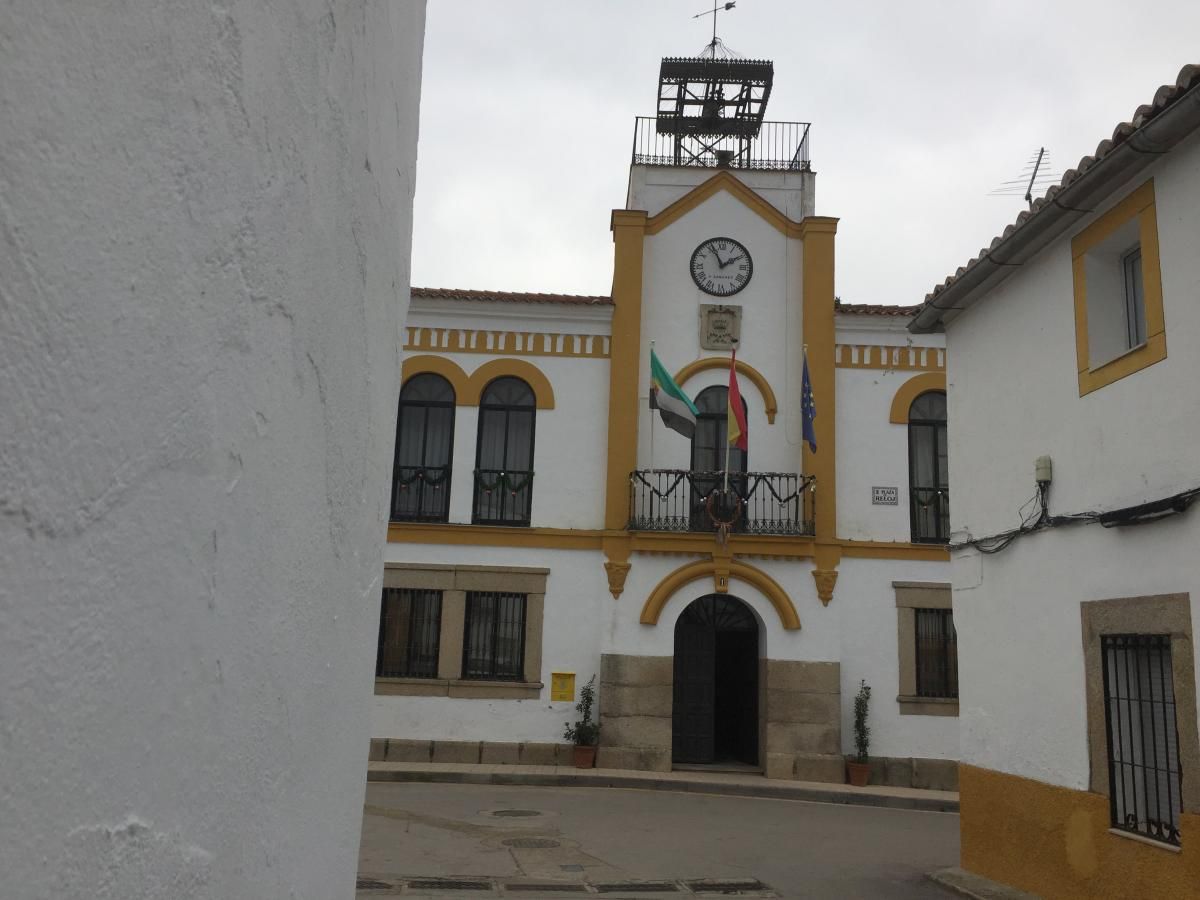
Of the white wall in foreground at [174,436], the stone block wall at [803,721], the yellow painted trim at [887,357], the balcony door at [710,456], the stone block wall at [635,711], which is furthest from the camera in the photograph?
the yellow painted trim at [887,357]

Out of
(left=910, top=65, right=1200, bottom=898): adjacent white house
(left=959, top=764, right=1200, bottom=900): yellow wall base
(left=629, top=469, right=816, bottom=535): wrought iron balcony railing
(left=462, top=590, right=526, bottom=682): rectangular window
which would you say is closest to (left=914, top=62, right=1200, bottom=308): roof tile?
(left=910, top=65, right=1200, bottom=898): adjacent white house

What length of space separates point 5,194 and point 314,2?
44.1 inches

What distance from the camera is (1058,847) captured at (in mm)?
7988

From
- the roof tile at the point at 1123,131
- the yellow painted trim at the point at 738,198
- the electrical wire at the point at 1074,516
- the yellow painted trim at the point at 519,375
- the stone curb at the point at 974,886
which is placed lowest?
the stone curb at the point at 974,886

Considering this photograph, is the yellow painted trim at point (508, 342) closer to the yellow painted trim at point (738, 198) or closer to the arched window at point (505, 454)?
the arched window at point (505, 454)

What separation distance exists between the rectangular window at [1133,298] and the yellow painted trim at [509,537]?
10.5 meters

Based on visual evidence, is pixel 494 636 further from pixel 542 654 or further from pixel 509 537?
pixel 509 537

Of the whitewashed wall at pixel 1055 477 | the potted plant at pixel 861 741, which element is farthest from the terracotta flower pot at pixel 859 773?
the whitewashed wall at pixel 1055 477

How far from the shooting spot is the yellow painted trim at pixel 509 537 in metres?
17.5

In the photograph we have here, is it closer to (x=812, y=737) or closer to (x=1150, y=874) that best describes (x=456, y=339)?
(x=812, y=737)

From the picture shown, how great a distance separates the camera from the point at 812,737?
16.7 meters

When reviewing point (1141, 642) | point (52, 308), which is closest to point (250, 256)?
point (52, 308)

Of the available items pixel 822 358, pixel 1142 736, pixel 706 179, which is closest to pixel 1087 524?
pixel 1142 736

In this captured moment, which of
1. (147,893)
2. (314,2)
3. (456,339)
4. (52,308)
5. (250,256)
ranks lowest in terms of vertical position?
(147,893)
